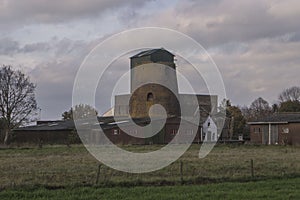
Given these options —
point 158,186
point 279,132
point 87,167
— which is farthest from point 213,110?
point 158,186

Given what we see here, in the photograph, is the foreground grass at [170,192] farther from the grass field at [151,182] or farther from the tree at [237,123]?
the tree at [237,123]

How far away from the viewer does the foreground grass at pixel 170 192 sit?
52.0 feet

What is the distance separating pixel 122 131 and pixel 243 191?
45.2 meters

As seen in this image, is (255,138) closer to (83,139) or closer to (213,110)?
(213,110)

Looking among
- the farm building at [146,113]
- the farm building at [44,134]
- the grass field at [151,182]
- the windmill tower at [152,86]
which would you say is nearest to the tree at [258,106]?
the farm building at [146,113]

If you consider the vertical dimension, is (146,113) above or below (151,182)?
above

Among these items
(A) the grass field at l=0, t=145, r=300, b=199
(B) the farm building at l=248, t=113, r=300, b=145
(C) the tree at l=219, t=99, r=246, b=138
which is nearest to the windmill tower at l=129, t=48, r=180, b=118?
(B) the farm building at l=248, t=113, r=300, b=145

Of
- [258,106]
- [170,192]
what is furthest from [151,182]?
[258,106]

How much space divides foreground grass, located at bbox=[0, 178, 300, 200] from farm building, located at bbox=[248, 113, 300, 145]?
4421 cm

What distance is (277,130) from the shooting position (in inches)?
2510

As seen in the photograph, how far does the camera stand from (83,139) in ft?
198

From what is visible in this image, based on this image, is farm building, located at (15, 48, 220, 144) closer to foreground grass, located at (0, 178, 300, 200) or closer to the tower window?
the tower window

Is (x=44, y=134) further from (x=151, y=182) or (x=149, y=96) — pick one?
(x=151, y=182)

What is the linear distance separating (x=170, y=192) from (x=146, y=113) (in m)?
52.0
